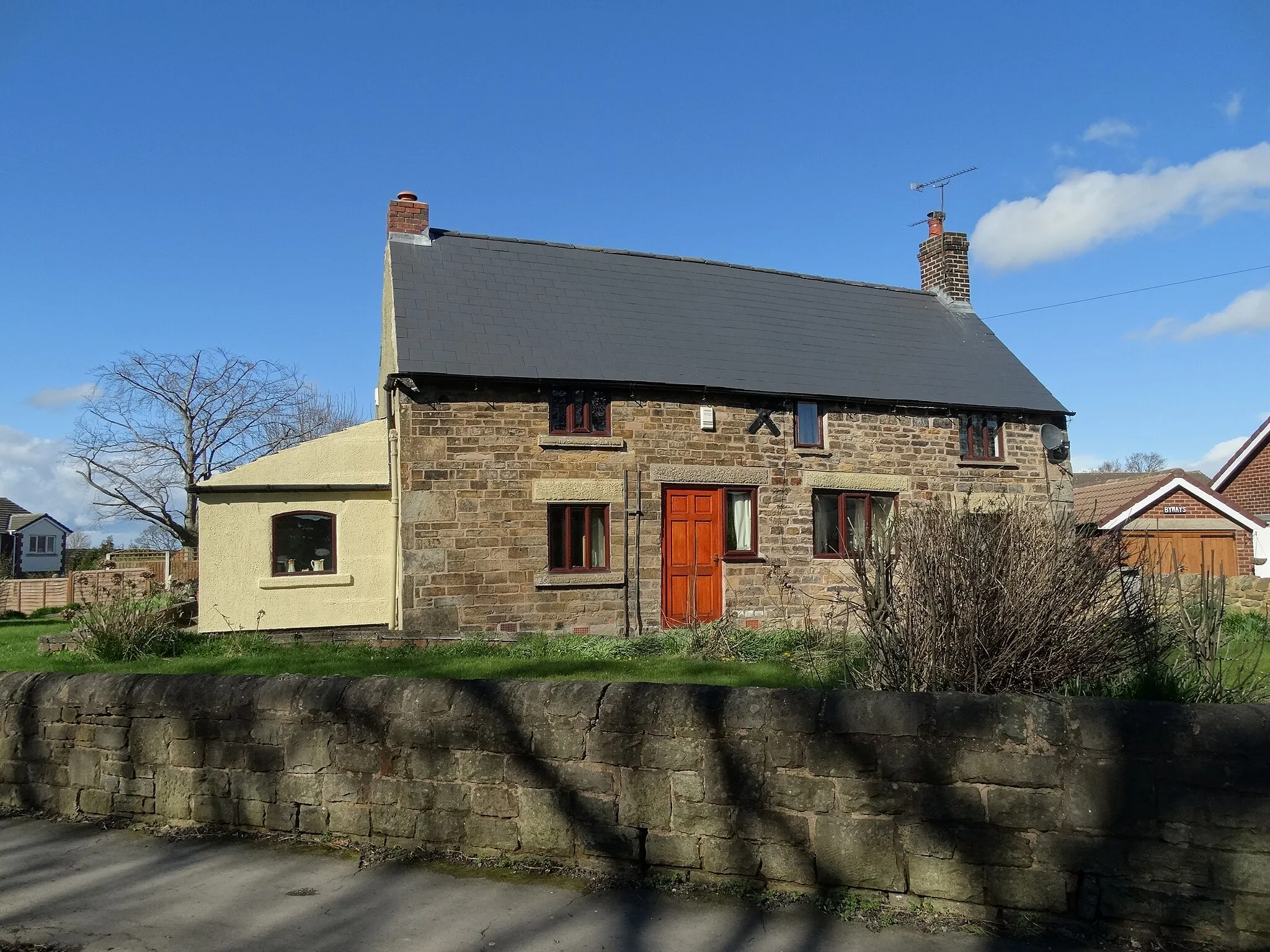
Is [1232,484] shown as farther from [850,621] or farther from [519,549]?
[519,549]

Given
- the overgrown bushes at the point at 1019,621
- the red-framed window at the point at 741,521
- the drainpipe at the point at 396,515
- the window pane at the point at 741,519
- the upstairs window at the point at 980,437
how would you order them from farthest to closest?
the upstairs window at the point at 980,437 → the window pane at the point at 741,519 → the red-framed window at the point at 741,521 → the drainpipe at the point at 396,515 → the overgrown bushes at the point at 1019,621

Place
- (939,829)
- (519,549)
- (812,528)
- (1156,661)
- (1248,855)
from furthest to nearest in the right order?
(812,528), (519,549), (1156,661), (939,829), (1248,855)

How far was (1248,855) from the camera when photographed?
13.0ft

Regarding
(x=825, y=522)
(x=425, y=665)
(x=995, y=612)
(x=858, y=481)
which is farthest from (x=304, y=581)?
(x=995, y=612)

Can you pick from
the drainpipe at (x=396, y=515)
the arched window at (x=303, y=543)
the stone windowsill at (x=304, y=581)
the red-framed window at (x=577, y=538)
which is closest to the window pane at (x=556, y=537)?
the red-framed window at (x=577, y=538)

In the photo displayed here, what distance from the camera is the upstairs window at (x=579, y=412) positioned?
Result: 14.6m

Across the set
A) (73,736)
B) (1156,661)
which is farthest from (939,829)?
(73,736)

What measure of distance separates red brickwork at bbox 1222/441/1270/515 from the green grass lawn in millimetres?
19560

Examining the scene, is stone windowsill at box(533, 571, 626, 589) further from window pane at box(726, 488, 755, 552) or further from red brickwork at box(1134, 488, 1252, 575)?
red brickwork at box(1134, 488, 1252, 575)

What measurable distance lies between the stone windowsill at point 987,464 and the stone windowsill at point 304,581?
11491 mm

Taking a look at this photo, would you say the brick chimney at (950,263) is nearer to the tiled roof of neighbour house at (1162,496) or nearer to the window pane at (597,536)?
the tiled roof of neighbour house at (1162,496)

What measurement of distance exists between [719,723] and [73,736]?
15.0ft

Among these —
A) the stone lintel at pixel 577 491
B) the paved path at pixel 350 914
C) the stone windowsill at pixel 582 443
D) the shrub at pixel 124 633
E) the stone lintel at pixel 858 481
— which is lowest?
the paved path at pixel 350 914

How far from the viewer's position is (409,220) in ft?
55.4
